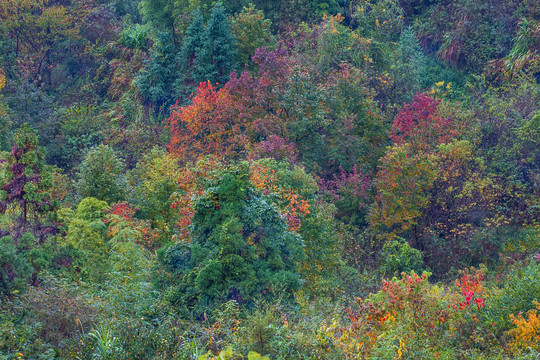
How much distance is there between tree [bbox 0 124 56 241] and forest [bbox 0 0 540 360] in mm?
44

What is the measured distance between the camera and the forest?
7379 millimetres

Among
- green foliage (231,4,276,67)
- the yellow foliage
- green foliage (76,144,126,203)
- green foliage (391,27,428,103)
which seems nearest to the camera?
the yellow foliage

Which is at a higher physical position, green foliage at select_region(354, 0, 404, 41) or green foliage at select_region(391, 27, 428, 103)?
green foliage at select_region(354, 0, 404, 41)

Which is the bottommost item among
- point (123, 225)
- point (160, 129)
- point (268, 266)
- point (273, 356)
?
point (160, 129)

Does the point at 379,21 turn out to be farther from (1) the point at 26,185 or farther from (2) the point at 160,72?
(1) the point at 26,185

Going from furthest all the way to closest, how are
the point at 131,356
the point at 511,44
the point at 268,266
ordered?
1. the point at 511,44
2. the point at 268,266
3. the point at 131,356

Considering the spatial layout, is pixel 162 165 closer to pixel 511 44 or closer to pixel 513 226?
pixel 513 226

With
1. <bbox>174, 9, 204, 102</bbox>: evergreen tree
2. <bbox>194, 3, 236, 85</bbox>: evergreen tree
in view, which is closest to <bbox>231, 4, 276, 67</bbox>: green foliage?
<bbox>194, 3, 236, 85</bbox>: evergreen tree

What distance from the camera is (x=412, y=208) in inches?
640

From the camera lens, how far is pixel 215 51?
2288 centimetres

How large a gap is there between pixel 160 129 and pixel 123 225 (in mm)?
12337

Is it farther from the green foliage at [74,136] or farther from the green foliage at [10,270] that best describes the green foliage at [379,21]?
the green foliage at [10,270]

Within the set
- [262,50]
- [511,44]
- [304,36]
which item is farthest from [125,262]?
[511,44]

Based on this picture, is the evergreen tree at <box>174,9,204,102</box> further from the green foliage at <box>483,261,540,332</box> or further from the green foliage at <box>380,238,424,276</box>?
the green foliage at <box>483,261,540,332</box>
